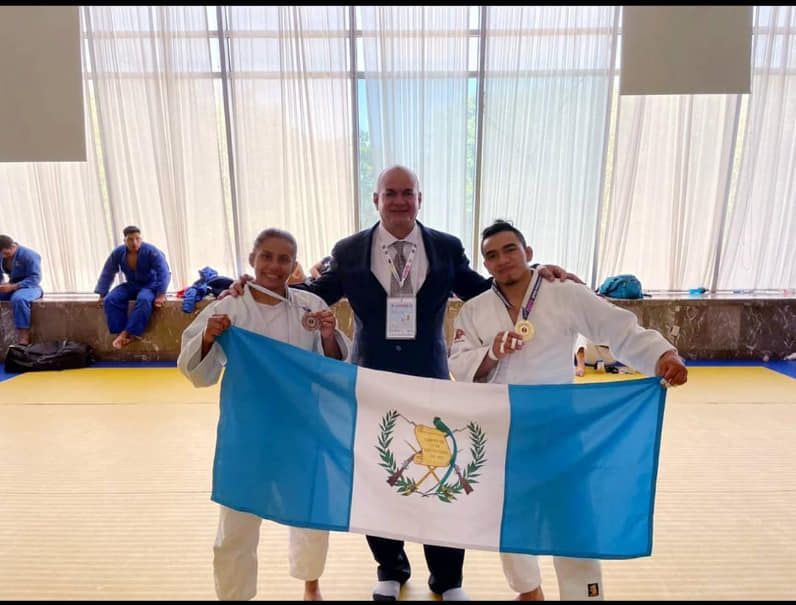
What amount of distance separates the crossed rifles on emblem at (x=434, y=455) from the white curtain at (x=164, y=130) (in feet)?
20.3

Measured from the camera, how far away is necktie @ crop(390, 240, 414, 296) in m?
2.17

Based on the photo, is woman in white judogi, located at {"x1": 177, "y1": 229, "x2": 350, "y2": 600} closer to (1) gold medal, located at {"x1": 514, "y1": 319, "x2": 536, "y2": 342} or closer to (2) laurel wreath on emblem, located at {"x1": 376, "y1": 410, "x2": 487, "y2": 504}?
(2) laurel wreath on emblem, located at {"x1": 376, "y1": 410, "x2": 487, "y2": 504}

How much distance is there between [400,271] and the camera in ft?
7.20

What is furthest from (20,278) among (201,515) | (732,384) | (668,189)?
(668,189)

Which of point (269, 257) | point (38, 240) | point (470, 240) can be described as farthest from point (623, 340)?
point (38, 240)

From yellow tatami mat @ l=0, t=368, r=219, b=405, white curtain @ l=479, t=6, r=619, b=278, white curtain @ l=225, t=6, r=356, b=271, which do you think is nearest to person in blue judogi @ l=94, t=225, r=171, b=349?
yellow tatami mat @ l=0, t=368, r=219, b=405

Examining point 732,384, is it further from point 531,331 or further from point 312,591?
point 312,591

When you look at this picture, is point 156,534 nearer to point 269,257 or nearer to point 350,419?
point 350,419

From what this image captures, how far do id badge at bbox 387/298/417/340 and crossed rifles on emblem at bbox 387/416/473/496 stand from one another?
38 cm

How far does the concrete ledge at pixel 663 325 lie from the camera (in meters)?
6.52

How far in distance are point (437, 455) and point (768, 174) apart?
24.5ft

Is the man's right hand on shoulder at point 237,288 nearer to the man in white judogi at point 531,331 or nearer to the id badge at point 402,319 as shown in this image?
the id badge at point 402,319

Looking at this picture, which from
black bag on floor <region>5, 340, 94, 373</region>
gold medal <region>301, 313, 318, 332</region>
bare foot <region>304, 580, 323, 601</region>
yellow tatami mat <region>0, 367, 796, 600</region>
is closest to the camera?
gold medal <region>301, 313, 318, 332</region>

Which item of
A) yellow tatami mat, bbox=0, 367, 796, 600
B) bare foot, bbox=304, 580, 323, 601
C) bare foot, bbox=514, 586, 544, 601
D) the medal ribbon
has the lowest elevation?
yellow tatami mat, bbox=0, 367, 796, 600
